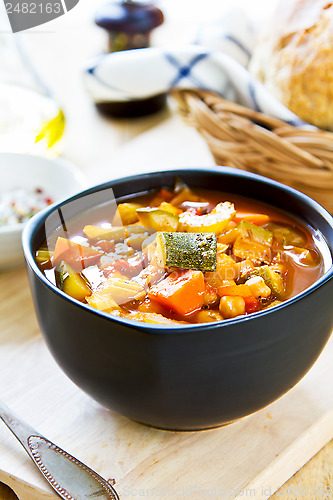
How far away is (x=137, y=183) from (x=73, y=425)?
0.48 metres

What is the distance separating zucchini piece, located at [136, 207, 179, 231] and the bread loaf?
587 mm

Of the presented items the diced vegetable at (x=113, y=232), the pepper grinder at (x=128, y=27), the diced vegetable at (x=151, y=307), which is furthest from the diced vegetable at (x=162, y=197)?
the pepper grinder at (x=128, y=27)

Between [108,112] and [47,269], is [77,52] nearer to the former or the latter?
[108,112]

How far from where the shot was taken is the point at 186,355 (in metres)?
0.83

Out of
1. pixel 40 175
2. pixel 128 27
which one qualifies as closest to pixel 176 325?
pixel 40 175

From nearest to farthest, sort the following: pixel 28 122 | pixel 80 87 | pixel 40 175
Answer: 1. pixel 40 175
2. pixel 28 122
3. pixel 80 87

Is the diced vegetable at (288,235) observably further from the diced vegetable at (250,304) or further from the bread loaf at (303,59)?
the bread loaf at (303,59)

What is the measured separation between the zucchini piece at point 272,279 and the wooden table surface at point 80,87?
0.99 meters

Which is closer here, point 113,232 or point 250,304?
point 250,304

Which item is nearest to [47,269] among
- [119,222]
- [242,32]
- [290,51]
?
[119,222]

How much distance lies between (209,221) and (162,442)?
40 centimetres

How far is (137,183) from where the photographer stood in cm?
122

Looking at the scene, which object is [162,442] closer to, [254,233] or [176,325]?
[176,325]

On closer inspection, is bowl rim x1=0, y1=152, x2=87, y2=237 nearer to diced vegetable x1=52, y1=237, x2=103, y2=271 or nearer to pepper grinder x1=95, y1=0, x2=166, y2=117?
diced vegetable x1=52, y1=237, x2=103, y2=271
